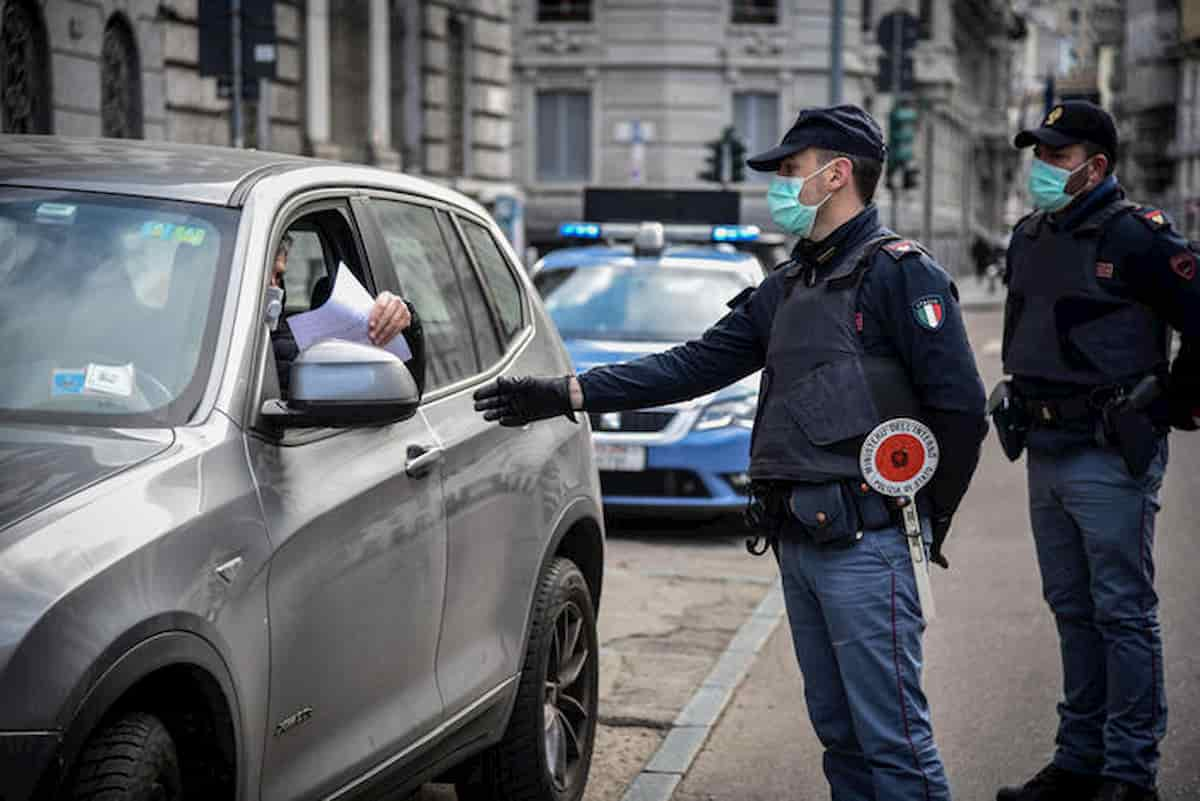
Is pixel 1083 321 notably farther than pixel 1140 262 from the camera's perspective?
Yes

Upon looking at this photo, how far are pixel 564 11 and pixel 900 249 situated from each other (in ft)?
157

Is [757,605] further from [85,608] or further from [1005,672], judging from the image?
[85,608]

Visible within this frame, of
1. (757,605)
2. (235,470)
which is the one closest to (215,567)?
(235,470)

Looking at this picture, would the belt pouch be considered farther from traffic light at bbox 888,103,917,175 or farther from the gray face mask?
traffic light at bbox 888,103,917,175

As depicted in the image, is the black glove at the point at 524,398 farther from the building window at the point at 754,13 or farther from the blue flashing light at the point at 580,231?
the building window at the point at 754,13

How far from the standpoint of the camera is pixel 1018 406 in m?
5.76

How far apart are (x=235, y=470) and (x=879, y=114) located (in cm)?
5443

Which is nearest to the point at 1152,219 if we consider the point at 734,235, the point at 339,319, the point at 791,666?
the point at 339,319

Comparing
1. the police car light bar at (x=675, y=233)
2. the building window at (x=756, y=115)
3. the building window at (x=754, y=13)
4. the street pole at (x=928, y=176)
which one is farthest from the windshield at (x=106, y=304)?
the building window at (x=754, y=13)

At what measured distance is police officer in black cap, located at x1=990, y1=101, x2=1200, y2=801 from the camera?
5.50 meters

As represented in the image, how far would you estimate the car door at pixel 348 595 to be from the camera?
383 cm

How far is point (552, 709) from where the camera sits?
5457mm

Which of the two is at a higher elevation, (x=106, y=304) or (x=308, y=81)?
(x=308, y=81)

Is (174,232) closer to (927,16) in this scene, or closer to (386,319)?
(386,319)
